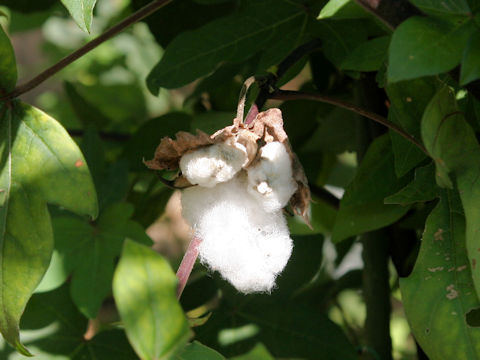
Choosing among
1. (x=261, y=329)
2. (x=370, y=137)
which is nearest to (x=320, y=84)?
(x=370, y=137)

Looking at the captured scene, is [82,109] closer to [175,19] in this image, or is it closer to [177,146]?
[175,19]

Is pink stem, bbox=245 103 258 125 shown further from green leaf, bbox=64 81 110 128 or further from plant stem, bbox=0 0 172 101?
green leaf, bbox=64 81 110 128

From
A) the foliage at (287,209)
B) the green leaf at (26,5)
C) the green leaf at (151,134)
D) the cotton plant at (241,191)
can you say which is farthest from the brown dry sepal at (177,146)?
the green leaf at (26,5)

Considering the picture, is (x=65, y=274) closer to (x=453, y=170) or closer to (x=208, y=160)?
(x=208, y=160)

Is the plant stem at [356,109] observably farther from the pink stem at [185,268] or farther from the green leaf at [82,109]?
the green leaf at [82,109]

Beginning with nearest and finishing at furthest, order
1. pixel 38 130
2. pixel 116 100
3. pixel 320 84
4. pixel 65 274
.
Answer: pixel 38 130, pixel 65 274, pixel 320 84, pixel 116 100

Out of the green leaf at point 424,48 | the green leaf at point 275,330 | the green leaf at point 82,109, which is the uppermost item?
the green leaf at point 424,48

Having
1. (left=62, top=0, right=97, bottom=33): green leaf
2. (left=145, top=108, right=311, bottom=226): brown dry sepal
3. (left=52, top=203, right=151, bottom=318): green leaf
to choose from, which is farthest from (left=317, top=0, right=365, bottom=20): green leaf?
(left=52, top=203, right=151, bottom=318): green leaf
